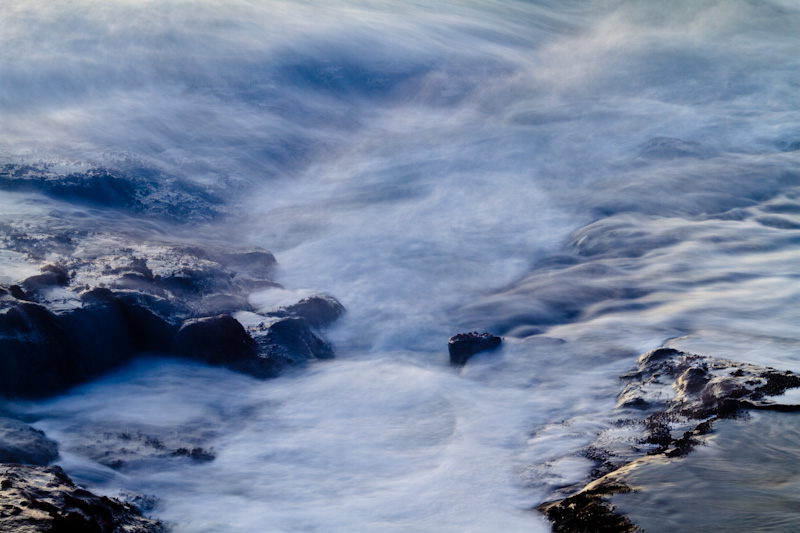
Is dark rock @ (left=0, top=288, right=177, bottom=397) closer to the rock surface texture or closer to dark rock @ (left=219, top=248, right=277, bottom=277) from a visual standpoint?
dark rock @ (left=219, top=248, right=277, bottom=277)

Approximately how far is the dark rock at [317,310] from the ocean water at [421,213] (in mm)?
308

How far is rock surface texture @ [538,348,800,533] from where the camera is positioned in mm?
4391

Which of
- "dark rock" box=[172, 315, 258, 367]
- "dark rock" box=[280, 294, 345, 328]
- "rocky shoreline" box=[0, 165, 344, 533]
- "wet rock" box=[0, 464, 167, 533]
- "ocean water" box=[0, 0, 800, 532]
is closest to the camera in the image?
"wet rock" box=[0, 464, 167, 533]

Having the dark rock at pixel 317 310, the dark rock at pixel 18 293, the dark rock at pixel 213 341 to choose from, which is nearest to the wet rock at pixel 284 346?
the dark rock at pixel 213 341

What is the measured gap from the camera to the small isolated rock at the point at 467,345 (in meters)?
7.82

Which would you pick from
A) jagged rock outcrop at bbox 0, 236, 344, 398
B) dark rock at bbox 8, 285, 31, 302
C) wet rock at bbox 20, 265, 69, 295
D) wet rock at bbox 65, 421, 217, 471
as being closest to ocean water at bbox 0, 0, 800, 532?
wet rock at bbox 65, 421, 217, 471

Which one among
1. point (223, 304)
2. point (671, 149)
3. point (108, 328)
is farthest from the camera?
point (671, 149)

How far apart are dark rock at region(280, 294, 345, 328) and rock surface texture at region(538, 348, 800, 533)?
3.84 meters

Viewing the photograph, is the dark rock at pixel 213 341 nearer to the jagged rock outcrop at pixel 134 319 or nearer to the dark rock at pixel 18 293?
the jagged rock outcrop at pixel 134 319

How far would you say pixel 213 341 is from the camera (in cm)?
711

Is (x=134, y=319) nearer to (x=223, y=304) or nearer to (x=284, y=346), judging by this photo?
(x=223, y=304)

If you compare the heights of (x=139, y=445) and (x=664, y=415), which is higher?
(x=139, y=445)

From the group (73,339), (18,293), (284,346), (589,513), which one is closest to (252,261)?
(284,346)

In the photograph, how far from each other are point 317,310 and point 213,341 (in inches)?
68.1
